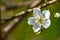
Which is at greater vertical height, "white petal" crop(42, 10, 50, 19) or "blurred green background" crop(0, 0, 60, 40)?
"white petal" crop(42, 10, 50, 19)

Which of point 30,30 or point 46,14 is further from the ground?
point 46,14

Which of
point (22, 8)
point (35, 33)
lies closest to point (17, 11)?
point (22, 8)

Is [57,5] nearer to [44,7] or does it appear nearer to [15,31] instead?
[44,7]

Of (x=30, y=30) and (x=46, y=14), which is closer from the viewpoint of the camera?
(x=46, y=14)

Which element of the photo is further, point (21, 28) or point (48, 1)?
point (21, 28)

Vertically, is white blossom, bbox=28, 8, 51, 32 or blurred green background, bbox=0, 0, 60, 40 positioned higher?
white blossom, bbox=28, 8, 51, 32

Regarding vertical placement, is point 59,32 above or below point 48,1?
below

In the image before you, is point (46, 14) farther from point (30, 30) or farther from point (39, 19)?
point (30, 30)

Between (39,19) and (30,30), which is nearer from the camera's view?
(39,19)

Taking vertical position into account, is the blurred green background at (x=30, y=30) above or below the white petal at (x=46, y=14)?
below

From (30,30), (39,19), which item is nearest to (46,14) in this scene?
(39,19)

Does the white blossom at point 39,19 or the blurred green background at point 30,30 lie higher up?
the white blossom at point 39,19
